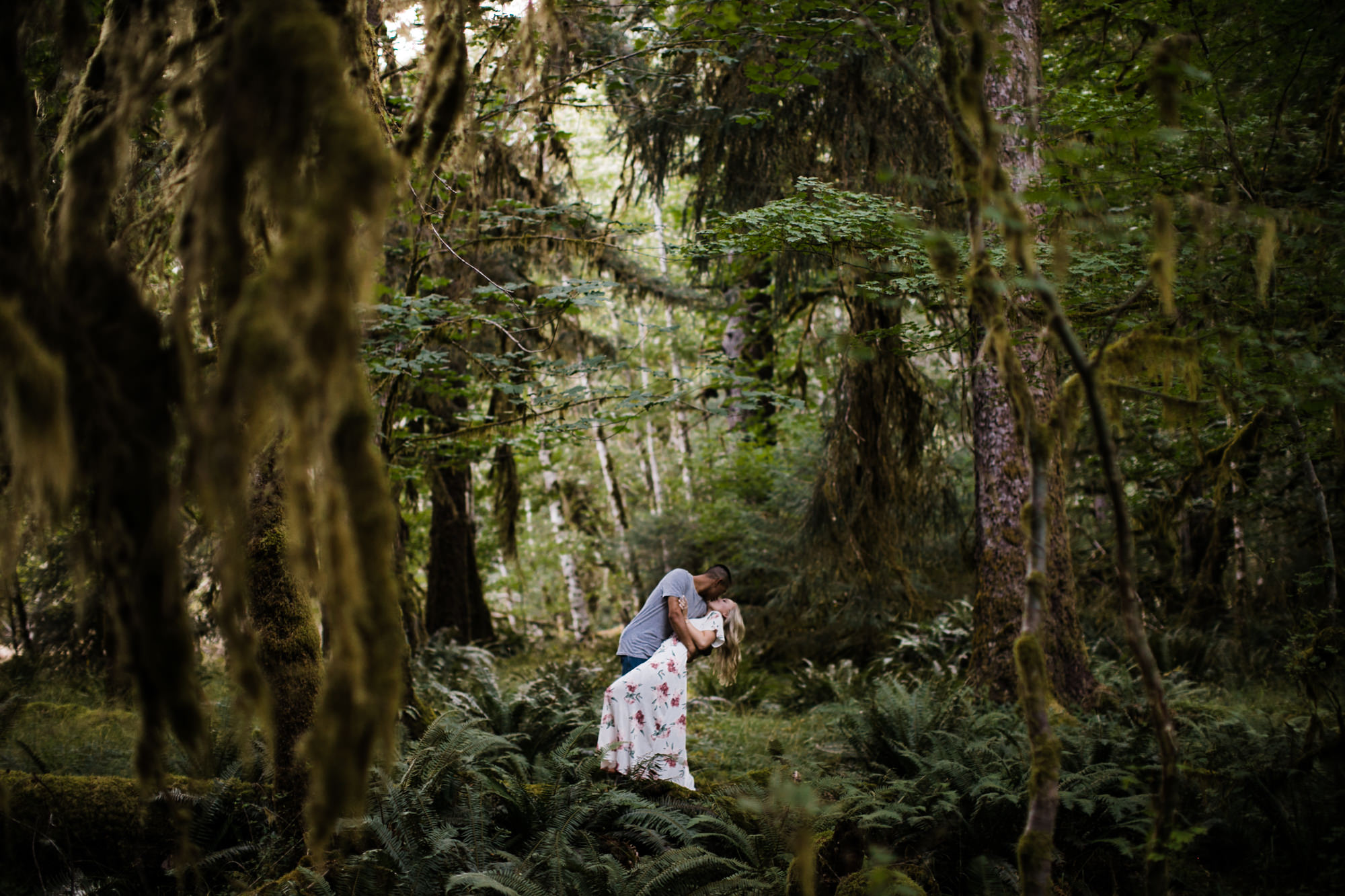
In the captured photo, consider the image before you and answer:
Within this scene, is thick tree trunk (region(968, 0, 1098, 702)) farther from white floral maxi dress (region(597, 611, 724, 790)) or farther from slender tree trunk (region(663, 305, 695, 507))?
slender tree trunk (region(663, 305, 695, 507))

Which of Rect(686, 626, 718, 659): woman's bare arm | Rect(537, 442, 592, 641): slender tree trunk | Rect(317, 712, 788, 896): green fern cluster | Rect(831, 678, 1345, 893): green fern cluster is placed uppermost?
Rect(686, 626, 718, 659): woman's bare arm

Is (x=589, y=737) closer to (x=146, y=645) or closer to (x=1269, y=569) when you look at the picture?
(x=146, y=645)

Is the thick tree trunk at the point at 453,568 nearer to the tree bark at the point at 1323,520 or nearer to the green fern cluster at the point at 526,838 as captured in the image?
the green fern cluster at the point at 526,838

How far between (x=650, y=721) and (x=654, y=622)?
2.29ft

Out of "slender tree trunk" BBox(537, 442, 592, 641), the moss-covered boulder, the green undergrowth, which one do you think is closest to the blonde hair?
the green undergrowth

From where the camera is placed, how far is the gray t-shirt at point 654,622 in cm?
553

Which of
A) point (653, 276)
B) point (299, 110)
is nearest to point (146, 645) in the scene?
point (299, 110)

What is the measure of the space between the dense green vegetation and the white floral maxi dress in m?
0.29

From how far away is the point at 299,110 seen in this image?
116 centimetres

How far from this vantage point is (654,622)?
5598 millimetres

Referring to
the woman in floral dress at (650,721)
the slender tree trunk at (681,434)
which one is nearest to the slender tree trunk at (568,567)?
the slender tree trunk at (681,434)

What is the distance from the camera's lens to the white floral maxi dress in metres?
5.09

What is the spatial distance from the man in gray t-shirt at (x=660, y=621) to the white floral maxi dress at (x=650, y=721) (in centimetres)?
18

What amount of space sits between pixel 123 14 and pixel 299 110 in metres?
0.88
